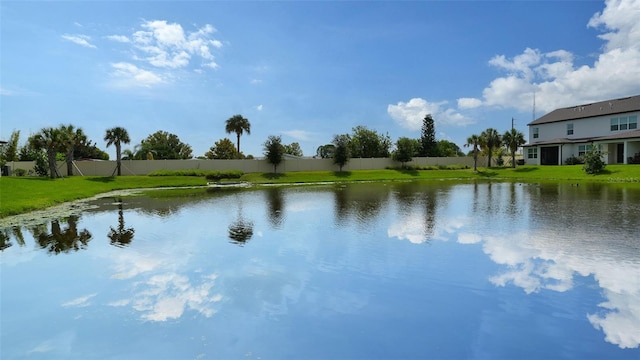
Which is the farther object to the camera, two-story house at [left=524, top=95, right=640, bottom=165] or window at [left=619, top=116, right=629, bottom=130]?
window at [left=619, top=116, right=629, bottom=130]

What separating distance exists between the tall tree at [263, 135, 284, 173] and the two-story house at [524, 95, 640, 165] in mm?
35284

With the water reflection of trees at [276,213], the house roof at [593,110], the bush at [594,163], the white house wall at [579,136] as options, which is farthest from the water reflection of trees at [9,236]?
the house roof at [593,110]

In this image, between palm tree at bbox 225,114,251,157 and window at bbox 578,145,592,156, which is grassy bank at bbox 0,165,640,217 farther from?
palm tree at bbox 225,114,251,157

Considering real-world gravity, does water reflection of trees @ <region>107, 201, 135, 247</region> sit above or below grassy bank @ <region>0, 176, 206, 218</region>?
below

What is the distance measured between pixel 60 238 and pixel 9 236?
2.06 meters

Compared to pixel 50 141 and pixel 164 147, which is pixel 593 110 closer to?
pixel 50 141

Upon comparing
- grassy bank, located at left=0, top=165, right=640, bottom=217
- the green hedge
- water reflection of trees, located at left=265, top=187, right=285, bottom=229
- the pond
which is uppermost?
the green hedge

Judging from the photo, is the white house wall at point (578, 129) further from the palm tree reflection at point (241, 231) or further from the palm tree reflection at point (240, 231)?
the palm tree reflection at point (241, 231)

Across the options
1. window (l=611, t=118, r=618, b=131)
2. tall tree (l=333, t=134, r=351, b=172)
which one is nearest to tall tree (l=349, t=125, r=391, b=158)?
tall tree (l=333, t=134, r=351, b=172)

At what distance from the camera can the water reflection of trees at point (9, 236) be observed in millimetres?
12238

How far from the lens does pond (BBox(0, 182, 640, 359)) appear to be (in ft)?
18.2


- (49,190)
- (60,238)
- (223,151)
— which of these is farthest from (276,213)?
(223,151)

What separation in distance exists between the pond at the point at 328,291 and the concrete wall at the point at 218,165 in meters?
39.4

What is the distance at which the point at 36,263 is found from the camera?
33.0ft
